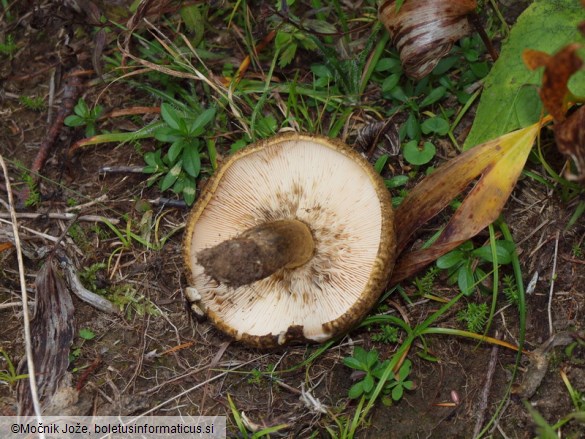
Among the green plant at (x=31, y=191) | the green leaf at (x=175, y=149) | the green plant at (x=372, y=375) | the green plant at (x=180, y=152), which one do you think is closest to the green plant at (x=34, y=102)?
the green plant at (x=31, y=191)

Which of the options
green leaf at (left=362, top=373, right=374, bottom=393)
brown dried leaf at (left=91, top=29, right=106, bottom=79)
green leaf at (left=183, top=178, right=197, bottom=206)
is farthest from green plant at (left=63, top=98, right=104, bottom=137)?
green leaf at (left=362, top=373, right=374, bottom=393)

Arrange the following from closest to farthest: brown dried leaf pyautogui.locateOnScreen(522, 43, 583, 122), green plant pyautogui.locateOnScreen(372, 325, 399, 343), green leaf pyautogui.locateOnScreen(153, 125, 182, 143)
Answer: brown dried leaf pyautogui.locateOnScreen(522, 43, 583, 122) < green plant pyautogui.locateOnScreen(372, 325, 399, 343) < green leaf pyautogui.locateOnScreen(153, 125, 182, 143)

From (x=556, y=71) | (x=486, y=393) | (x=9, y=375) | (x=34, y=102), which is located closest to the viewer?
(x=556, y=71)

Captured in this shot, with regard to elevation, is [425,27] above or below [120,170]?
above

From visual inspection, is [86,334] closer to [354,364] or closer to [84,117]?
[84,117]

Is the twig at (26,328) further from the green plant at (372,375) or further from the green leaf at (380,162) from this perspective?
the green leaf at (380,162)

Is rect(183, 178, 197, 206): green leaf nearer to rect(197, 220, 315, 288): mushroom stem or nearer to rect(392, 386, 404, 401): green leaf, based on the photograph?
rect(197, 220, 315, 288): mushroom stem

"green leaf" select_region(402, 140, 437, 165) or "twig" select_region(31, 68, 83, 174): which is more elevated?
"green leaf" select_region(402, 140, 437, 165)

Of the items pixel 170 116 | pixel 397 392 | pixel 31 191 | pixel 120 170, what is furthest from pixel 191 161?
pixel 397 392
